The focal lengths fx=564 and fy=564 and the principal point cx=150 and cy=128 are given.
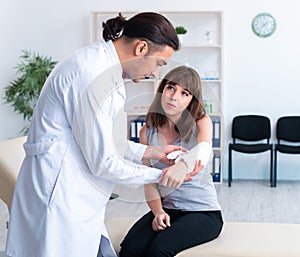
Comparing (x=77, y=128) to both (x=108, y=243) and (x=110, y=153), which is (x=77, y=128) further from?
(x=108, y=243)

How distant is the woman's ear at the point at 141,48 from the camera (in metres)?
1.66

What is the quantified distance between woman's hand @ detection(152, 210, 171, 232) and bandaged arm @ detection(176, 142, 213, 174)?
1.52ft

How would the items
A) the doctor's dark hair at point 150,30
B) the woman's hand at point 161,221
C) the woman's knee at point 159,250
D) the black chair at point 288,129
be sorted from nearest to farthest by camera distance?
the doctor's dark hair at point 150,30, the woman's knee at point 159,250, the woman's hand at point 161,221, the black chair at point 288,129

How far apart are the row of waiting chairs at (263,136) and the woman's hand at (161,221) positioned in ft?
10.3

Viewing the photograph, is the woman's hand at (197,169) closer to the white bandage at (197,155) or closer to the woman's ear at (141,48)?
the white bandage at (197,155)

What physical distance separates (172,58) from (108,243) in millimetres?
807

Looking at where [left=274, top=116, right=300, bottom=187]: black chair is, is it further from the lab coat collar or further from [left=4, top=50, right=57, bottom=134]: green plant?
the lab coat collar

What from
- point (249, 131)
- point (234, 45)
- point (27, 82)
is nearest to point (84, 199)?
point (27, 82)

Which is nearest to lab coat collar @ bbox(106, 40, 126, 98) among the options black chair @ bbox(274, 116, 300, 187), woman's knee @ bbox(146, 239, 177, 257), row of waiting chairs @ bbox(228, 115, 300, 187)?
woman's knee @ bbox(146, 239, 177, 257)

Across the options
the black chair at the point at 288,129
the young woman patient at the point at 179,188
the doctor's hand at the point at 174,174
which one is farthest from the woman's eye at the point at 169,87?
the black chair at the point at 288,129

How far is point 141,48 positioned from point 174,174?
17.0 inches

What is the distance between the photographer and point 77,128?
1.70 metres

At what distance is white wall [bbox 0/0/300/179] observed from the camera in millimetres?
5508

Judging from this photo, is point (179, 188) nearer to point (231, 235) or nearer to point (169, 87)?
point (231, 235)
